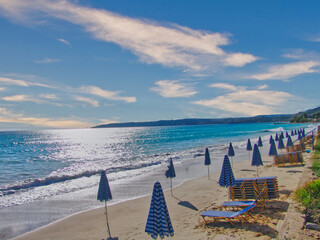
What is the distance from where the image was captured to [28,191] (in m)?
16.3

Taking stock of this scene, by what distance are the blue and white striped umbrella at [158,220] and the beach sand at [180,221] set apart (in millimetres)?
1659

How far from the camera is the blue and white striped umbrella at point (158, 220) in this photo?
5703 mm

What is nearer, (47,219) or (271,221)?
(271,221)

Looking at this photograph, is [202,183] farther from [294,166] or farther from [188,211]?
[294,166]

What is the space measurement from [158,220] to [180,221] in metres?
3.52

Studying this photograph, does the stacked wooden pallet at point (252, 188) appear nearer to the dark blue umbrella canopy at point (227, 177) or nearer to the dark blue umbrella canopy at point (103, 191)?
the dark blue umbrella canopy at point (227, 177)

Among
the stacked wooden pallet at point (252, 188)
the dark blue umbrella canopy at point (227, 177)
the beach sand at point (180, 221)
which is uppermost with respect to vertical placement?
the dark blue umbrella canopy at point (227, 177)

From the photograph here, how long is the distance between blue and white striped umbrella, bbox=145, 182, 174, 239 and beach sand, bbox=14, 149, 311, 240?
166 centimetres

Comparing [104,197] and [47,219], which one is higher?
[104,197]

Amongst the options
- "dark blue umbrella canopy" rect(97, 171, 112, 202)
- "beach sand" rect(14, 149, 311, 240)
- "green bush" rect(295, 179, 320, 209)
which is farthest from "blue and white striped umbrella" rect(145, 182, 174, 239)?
"green bush" rect(295, 179, 320, 209)

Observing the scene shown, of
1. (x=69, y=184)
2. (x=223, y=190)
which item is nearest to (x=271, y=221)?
(x=223, y=190)

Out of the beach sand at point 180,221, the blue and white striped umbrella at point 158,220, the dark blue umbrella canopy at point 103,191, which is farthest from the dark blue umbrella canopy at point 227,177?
the dark blue umbrella canopy at point 103,191

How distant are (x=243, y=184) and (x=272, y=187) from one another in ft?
3.53

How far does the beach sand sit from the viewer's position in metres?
7.32
